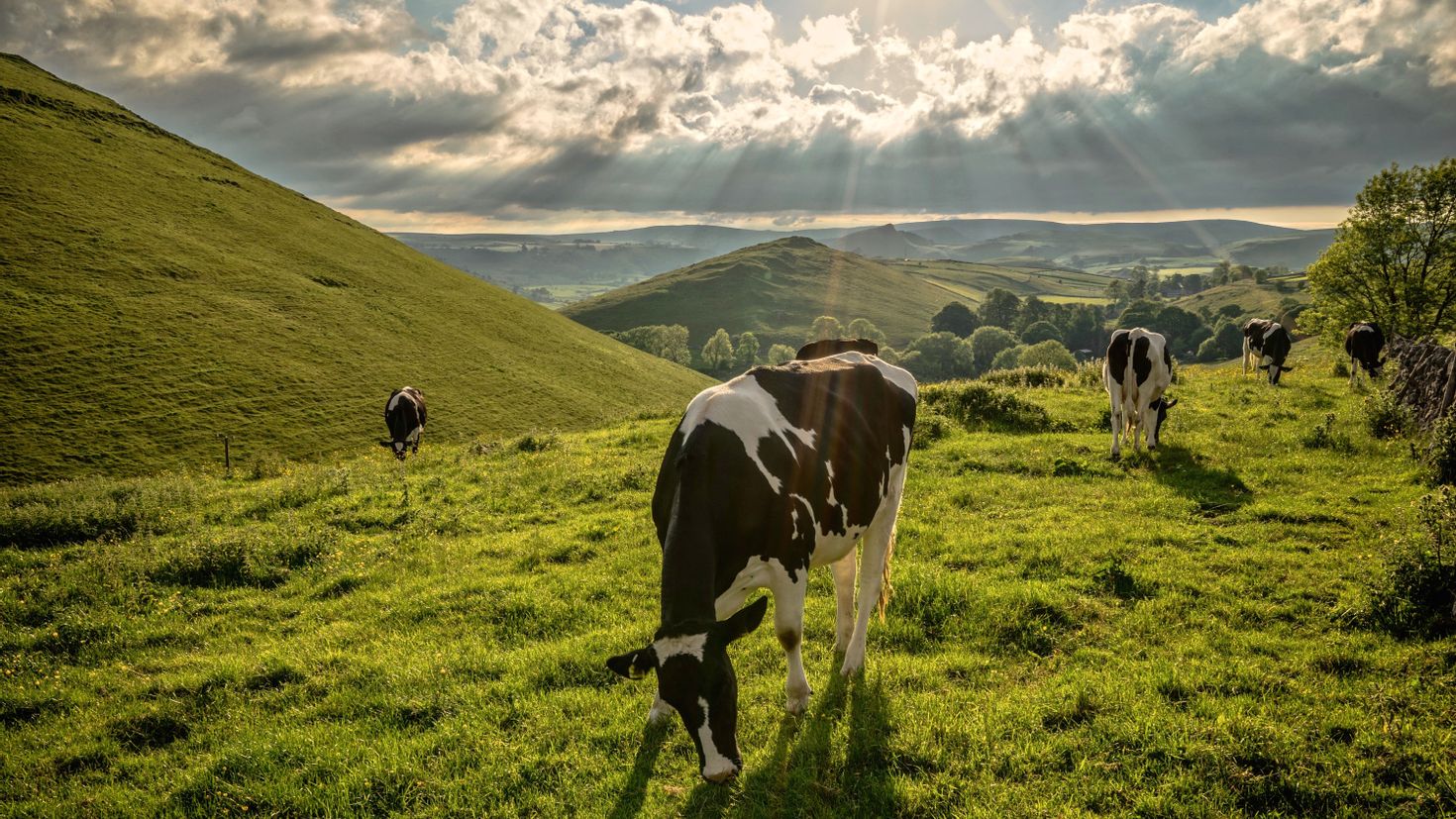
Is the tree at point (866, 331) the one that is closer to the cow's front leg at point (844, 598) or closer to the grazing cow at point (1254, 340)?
the grazing cow at point (1254, 340)

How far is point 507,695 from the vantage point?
7.10 m

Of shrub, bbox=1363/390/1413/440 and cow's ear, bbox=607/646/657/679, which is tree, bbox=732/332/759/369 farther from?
cow's ear, bbox=607/646/657/679

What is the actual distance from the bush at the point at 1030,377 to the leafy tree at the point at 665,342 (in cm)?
10009

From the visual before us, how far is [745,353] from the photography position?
452 feet

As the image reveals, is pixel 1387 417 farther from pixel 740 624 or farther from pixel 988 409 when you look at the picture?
pixel 740 624

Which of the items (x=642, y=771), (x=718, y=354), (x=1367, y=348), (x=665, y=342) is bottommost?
(x=642, y=771)

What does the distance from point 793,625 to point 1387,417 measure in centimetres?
1635

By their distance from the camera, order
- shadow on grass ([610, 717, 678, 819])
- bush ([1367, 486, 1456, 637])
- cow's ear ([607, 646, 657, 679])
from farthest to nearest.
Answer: bush ([1367, 486, 1456, 637]), shadow on grass ([610, 717, 678, 819]), cow's ear ([607, 646, 657, 679])

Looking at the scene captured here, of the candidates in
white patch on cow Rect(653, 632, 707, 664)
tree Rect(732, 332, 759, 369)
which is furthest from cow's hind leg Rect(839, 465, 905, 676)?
tree Rect(732, 332, 759, 369)

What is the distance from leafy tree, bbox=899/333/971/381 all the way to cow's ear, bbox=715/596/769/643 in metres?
114

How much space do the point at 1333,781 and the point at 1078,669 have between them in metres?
2.11

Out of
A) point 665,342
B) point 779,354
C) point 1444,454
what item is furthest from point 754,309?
point 1444,454

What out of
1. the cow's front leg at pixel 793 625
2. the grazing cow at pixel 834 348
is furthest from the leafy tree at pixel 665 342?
the cow's front leg at pixel 793 625

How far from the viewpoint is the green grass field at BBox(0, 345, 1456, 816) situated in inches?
220
